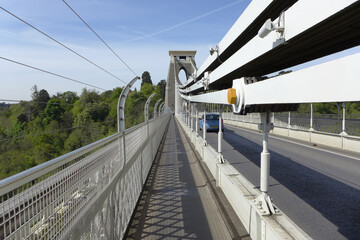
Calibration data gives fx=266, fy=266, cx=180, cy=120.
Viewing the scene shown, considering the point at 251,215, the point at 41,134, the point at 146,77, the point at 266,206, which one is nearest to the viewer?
the point at 266,206

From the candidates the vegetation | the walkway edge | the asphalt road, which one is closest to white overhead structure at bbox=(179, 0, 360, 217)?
the walkway edge

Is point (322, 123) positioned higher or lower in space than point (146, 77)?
lower

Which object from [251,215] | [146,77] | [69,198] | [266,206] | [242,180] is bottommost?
[251,215]

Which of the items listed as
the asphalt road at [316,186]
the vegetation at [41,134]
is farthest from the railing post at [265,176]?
the vegetation at [41,134]

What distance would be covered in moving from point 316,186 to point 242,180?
2.94 meters

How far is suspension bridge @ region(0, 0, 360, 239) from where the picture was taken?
1.80m

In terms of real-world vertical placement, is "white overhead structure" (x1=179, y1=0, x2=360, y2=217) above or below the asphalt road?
above

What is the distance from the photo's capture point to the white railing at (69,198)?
1.51m

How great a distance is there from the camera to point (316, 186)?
7176 millimetres

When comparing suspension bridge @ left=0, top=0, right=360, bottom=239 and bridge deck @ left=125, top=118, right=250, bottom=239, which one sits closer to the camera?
suspension bridge @ left=0, top=0, right=360, bottom=239

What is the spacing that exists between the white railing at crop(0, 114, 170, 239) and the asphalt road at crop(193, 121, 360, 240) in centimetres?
336

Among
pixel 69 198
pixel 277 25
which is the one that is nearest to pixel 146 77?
pixel 277 25

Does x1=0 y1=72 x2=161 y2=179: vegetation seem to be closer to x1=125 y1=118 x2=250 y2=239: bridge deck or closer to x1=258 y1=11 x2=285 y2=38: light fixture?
x1=125 y1=118 x2=250 y2=239: bridge deck

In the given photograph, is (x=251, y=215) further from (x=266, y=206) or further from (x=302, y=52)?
(x=302, y=52)
